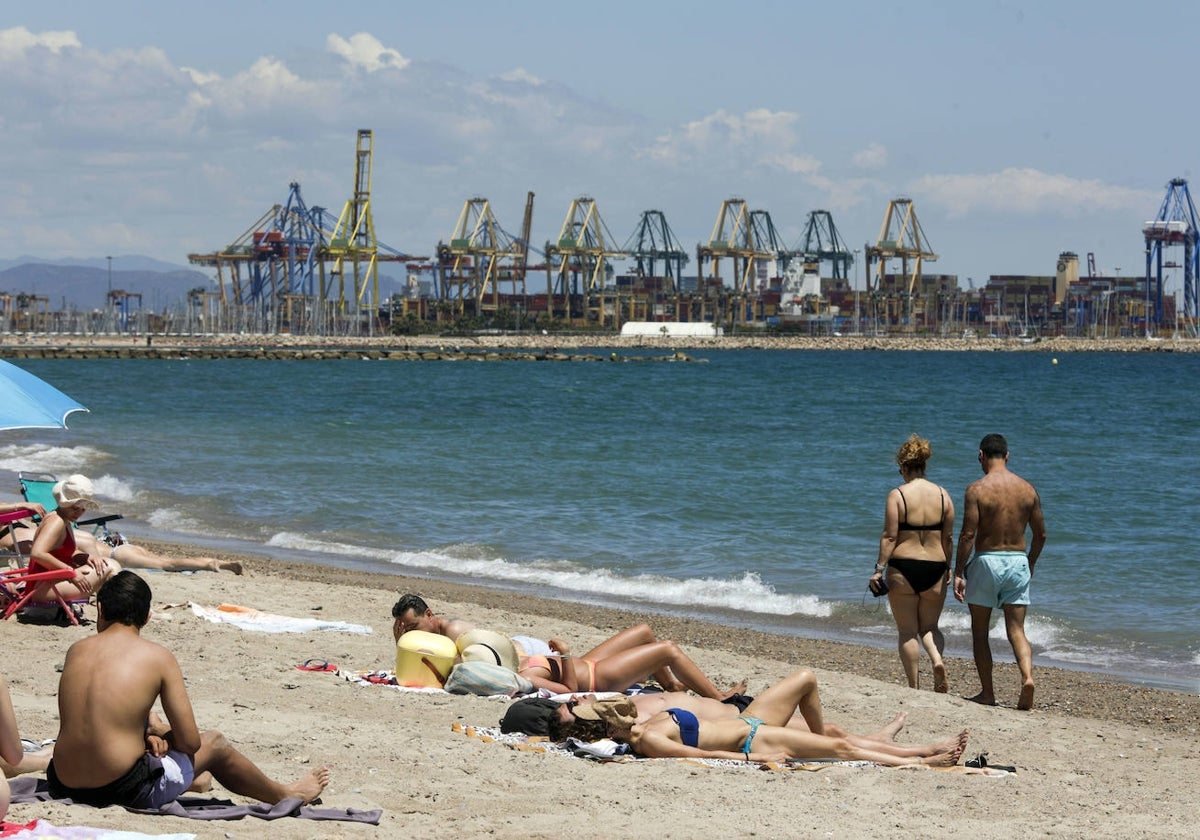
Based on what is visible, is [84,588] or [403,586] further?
[403,586]

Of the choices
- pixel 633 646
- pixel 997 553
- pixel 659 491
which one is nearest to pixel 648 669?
pixel 633 646

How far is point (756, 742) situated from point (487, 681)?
154cm

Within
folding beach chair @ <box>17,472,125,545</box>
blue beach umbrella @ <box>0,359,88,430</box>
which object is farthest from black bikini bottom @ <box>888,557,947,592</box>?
folding beach chair @ <box>17,472,125,545</box>

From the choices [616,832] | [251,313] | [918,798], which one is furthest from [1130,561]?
[251,313]

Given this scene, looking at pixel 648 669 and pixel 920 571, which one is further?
pixel 920 571

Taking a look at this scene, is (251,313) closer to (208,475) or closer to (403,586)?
(208,475)

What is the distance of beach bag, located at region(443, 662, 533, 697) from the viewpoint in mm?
6727

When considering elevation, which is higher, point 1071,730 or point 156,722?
point 156,722

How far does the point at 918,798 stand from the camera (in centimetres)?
536

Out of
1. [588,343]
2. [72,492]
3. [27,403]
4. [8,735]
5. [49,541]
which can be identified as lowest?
[8,735]

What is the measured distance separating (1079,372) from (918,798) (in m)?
83.0

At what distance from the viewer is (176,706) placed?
4.47 m

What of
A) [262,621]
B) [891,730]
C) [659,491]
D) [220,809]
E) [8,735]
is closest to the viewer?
[8,735]

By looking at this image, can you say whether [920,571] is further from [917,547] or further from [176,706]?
[176,706]
